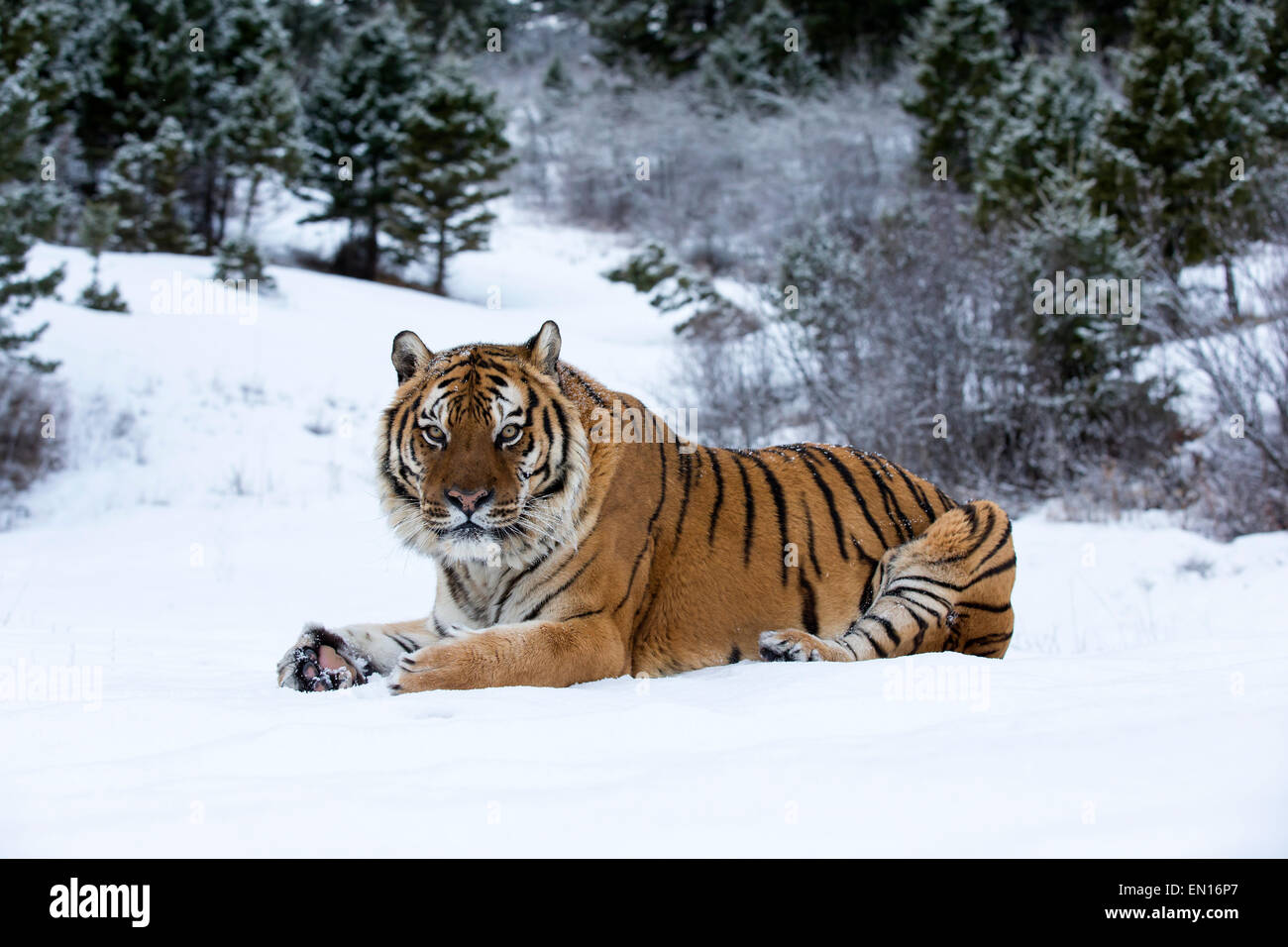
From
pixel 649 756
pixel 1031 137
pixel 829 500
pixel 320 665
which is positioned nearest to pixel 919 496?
pixel 829 500

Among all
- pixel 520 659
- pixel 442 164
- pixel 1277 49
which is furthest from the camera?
pixel 442 164

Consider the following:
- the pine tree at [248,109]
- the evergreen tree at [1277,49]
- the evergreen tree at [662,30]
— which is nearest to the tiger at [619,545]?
the pine tree at [248,109]

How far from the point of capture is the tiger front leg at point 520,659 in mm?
3209

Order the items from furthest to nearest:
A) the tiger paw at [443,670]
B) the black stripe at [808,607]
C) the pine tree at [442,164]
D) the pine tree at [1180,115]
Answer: the pine tree at [442,164] → the pine tree at [1180,115] → the black stripe at [808,607] → the tiger paw at [443,670]

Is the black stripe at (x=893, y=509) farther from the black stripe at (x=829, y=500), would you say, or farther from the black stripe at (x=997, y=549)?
the black stripe at (x=997, y=549)

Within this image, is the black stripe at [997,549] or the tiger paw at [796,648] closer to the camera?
the tiger paw at [796,648]

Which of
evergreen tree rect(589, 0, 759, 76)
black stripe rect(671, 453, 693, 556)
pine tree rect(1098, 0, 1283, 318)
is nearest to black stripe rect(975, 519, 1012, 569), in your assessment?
black stripe rect(671, 453, 693, 556)

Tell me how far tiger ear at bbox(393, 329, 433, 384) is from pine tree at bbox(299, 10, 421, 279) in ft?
73.9

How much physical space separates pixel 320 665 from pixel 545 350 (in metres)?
1.49

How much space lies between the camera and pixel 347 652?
3.82 meters

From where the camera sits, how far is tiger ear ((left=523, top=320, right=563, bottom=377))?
4023 millimetres

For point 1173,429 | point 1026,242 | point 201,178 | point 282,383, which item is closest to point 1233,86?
point 1026,242

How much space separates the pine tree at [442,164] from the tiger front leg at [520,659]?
22.6 metres

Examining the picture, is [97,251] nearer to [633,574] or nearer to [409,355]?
[409,355]
